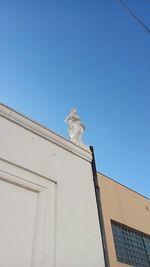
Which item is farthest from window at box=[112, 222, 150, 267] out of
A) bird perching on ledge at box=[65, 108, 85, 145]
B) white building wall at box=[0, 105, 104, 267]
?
bird perching on ledge at box=[65, 108, 85, 145]

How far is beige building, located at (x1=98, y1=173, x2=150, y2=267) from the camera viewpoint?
6.61m

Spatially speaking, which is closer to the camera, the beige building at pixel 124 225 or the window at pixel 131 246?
the beige building at pixel 124 225

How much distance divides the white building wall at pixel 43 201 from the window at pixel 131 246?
7.25 feet

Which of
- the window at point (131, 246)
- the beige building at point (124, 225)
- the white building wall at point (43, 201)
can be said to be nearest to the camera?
the white building wall at point (43, 201)

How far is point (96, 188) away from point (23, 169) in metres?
1.82

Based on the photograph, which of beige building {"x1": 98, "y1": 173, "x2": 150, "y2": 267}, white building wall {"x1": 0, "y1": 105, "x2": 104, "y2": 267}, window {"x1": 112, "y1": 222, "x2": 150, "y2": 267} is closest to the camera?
white building wall {"x1": 0, "y1": 105, "x2": 104, "y2": 267}

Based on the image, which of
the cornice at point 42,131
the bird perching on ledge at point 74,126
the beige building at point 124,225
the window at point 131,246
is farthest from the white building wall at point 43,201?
the window at point 131,246

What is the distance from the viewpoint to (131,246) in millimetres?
7223

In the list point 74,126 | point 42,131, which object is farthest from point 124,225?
point 42,131

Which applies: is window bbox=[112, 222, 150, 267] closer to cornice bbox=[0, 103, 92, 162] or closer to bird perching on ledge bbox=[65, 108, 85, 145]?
cornice bbox=[0, 103, 92, 162]

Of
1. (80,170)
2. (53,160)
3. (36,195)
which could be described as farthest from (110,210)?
(36,195)

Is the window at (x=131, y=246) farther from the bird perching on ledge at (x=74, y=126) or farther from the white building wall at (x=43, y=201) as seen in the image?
the bird perching on ledge at (x=74, y=126)

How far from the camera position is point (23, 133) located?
4980 millimetres

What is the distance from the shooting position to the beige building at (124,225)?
21.7ft
